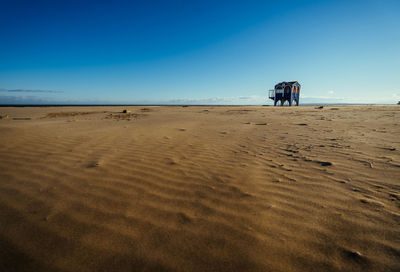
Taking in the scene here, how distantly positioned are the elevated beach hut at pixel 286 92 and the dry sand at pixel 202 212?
1068 inches

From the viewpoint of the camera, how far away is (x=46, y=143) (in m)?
4.18

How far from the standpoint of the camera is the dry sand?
4.09 feet

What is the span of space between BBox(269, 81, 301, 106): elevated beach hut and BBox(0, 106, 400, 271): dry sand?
27121mm

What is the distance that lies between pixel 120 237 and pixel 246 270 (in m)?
0.98

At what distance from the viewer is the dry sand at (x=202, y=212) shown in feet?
4.09

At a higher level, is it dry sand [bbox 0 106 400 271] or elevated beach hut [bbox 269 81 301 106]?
elevated beach hut [bbox 269 81 301 106]

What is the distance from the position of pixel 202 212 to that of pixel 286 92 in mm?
30412

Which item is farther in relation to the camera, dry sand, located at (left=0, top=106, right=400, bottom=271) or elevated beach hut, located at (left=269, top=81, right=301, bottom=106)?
elevated beach hut, located at (left=269, top=81, right=301, bottom=106)

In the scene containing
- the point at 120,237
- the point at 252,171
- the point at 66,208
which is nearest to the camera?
the point at 120,237

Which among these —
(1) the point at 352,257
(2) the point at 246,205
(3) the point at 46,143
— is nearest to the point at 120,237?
(2) the point at 246,205

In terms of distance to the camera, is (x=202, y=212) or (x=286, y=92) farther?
(x=286, y=92)

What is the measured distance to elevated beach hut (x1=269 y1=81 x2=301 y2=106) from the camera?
2739cm

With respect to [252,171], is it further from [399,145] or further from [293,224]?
[399,145]

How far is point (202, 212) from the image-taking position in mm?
1746
